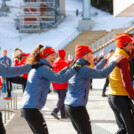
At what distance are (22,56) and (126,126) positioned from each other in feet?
13.6

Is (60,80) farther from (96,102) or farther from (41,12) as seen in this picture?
(41,12)

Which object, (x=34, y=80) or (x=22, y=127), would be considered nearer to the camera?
(x=34, y=80)

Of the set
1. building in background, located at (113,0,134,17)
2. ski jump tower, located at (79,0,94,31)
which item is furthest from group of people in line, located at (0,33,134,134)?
ski jump tower, located at (79,0,94,31)

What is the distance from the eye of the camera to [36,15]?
45.4 meters

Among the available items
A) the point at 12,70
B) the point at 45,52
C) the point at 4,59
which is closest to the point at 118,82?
the point at 45,52

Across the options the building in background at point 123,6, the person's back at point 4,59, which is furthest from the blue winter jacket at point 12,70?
the person's back at point 4,59

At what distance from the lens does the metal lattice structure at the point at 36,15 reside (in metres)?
44.7

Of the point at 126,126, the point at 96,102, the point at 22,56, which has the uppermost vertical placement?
the point at 22,56

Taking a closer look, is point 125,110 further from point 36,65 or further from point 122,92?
point 36,65

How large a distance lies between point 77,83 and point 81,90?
10 centimetres

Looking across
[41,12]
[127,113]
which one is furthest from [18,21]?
[127,113]

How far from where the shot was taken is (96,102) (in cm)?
1141

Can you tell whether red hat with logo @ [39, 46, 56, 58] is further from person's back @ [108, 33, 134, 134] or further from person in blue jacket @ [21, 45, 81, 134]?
person's back @ [108, 33, 134, 134]

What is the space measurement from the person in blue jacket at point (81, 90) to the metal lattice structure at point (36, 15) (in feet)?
130
